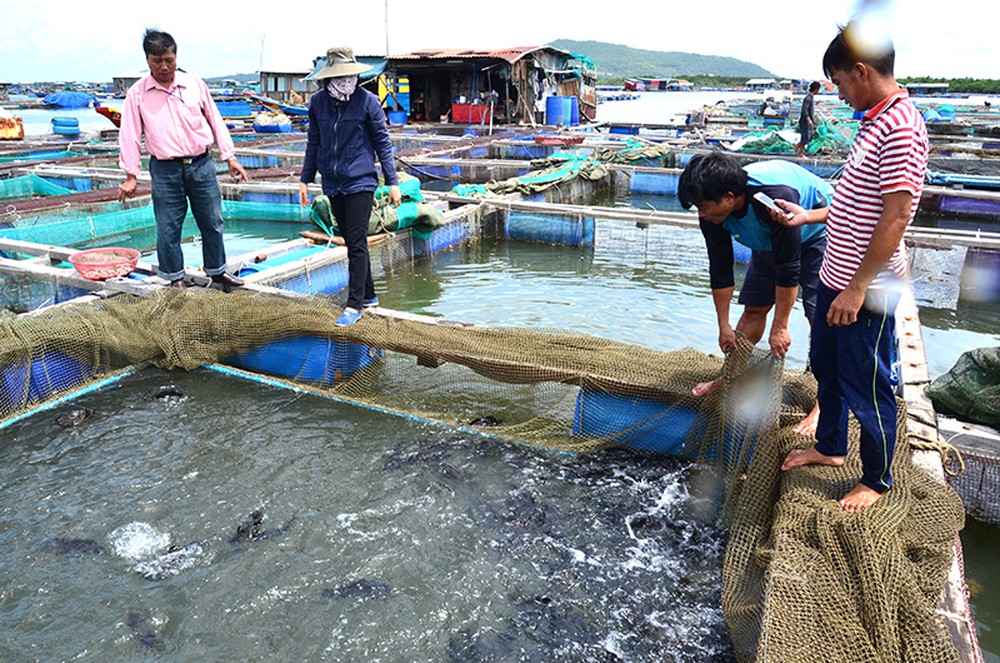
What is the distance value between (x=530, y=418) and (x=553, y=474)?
2.28 ft

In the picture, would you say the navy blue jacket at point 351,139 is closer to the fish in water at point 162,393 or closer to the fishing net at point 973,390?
the fish in water at point 162,393

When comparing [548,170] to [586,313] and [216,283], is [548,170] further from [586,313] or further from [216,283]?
[216,283]

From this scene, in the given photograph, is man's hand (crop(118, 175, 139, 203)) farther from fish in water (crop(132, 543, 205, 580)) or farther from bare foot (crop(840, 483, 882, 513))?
bare foot (crop(840, 483, 882, 513))

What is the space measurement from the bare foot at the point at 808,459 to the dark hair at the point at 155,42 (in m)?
4.80

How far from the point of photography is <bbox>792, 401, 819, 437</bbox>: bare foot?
3244mm

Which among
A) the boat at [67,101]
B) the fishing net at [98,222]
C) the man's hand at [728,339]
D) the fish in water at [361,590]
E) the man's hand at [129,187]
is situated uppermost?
the boat at [67,101]

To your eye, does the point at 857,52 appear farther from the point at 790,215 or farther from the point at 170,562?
the point at 170,562

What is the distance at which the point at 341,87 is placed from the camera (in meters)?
4.53

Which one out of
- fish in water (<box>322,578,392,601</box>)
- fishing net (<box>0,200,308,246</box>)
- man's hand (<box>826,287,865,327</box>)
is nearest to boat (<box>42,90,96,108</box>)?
fishing net (<box>0,200,308,246</box>)

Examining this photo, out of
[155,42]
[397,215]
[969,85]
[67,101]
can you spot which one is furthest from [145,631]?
[969,85]

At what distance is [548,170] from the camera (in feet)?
42.7

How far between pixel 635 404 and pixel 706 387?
45cm

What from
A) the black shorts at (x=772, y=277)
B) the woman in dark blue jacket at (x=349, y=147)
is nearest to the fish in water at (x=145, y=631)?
the woman in dark blue jacket at (x=349, y=147)

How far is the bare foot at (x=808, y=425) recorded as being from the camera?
3.24 metres
